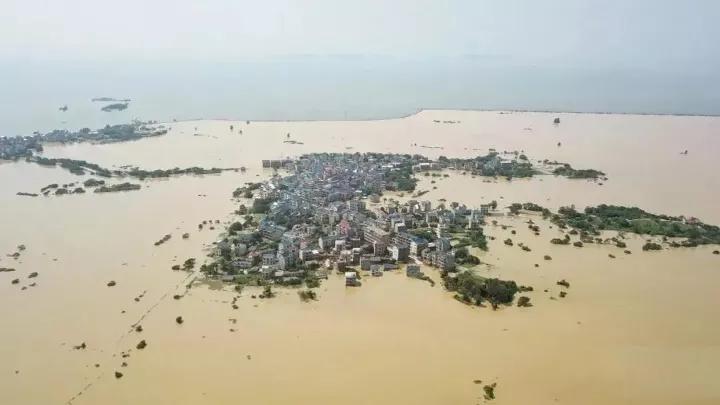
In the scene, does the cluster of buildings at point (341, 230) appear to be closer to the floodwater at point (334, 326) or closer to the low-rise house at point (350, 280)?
the low-rise house at point (350, 280)

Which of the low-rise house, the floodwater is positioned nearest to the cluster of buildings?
the low-rise house

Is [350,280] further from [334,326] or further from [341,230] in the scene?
[341,230]

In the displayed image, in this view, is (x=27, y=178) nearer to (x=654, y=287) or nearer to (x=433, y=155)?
(x=433, y=155)

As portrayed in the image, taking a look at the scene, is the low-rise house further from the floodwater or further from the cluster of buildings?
the floodwater

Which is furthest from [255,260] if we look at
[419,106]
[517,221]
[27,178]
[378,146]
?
[419,106]

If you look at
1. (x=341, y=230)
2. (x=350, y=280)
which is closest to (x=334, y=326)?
(x=350, y=280)
